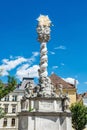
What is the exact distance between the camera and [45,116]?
2123cm

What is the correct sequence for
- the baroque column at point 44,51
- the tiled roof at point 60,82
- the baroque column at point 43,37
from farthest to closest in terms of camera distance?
the tiled roof at point 60,82
the baroque column at point 43,37
the baroque column at point 44,51

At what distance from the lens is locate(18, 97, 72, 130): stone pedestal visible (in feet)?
68.6

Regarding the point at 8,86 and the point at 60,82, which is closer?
the point at 8,86

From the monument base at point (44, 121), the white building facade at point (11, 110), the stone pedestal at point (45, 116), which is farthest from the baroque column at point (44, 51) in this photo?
the white building facade at point (11, 110)

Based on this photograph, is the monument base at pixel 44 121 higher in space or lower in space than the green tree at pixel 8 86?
lower

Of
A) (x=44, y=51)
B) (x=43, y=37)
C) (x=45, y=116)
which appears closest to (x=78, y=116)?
(x=44, y=51)

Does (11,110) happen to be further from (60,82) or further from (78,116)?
(78,116)

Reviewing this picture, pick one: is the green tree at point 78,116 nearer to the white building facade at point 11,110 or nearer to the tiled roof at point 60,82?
the tiled roof at point 60,82

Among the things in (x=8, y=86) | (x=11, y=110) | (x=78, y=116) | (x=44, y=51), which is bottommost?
(x=78, y=116)

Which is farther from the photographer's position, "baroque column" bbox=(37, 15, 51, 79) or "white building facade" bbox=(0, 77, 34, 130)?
"white building facade" bbox=(0, 77, 34, 130)

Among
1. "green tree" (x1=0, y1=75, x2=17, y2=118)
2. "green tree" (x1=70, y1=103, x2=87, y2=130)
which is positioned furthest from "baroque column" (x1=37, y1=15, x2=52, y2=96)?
"green tree" (x1=70, y1=103, x2=87, y2=130)

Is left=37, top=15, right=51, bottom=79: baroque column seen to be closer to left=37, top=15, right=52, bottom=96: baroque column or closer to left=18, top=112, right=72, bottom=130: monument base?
left=37, top=15, right=52, bottom=96: baroque column

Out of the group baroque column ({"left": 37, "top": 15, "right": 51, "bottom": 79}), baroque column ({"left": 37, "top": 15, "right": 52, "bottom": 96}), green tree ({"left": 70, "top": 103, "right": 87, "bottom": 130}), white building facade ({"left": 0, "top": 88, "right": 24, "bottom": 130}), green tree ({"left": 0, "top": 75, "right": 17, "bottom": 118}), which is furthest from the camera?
white building facade ({"left": 0, "top": 88, "right": 24, "bottom": 130})

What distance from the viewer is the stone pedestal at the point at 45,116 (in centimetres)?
2091
